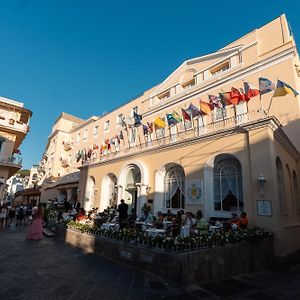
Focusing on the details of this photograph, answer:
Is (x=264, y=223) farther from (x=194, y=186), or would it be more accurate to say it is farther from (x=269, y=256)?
(x=194, y=186)

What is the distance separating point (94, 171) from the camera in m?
20.6

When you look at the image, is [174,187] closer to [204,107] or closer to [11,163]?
[204,107]

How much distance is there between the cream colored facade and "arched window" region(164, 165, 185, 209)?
15897mm

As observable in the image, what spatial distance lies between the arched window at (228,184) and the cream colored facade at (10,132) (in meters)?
19.3

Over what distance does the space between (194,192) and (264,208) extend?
3.78m

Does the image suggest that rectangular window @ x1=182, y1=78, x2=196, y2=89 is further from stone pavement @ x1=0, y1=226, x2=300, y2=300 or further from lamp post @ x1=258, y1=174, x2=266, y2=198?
stone pavement @ x1=0, y1=226, x2=300, y2=300

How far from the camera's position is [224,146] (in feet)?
38.5

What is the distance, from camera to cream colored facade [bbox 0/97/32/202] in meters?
22.1

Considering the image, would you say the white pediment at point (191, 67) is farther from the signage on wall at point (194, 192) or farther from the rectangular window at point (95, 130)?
the rectangular window at point (95, 130)

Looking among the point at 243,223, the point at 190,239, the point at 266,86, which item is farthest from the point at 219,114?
the point at 190,239

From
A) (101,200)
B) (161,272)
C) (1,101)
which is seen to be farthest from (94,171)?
(161,272)

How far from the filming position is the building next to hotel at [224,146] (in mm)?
10203

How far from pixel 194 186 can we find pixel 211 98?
18.2ft

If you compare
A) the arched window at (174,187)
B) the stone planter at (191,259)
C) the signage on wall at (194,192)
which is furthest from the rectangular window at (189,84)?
the stone planter at (191,259)
